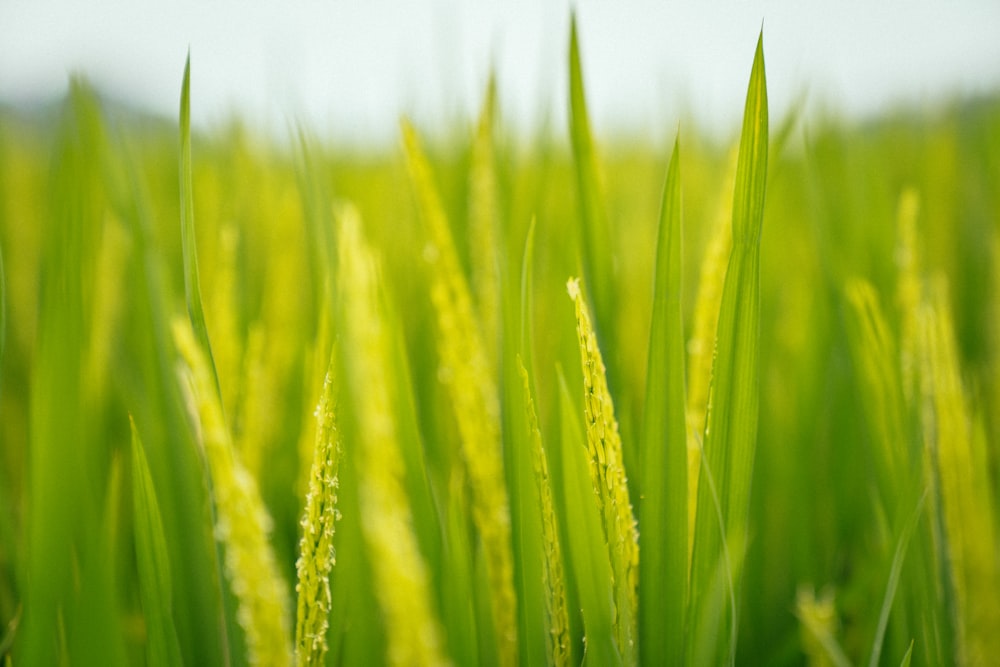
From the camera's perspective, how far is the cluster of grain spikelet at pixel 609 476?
0.73ft

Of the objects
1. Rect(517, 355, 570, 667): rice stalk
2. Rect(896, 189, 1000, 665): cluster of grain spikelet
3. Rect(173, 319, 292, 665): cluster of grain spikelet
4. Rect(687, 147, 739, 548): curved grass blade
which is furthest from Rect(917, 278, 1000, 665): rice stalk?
Rect(173, 319, 292, 665): cluster of grain spikelet

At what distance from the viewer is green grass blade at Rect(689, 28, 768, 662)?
0.88 ft

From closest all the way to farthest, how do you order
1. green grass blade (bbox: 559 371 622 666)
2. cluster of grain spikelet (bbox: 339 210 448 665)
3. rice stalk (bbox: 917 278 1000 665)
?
cluster of grain spikelet (bbox: 339 210 448 665) < green grass blade (bbox: 559 371 622 666) < rice stalk (bbox: 917 278 1000 665)

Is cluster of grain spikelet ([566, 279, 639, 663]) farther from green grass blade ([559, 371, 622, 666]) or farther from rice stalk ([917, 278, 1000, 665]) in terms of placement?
rice stalk ([917, 278, 1000, 665])

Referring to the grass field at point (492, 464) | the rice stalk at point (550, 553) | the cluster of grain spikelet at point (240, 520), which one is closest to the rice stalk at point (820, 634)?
the grass field at point (492, 464)

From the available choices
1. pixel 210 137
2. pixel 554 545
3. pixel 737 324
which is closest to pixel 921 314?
pixel 737 324

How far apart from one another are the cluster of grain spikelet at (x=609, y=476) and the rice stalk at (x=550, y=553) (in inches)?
0.8

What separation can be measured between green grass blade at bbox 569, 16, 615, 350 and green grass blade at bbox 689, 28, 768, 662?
0.34 feet

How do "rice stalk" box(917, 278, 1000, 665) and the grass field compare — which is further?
"rice stalk" box(917, 278, 1000, 665)

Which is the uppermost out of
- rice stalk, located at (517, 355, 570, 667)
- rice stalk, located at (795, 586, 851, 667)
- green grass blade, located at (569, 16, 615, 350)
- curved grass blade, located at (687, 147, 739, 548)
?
green grass blade, located at (569, 16, 615, 350)

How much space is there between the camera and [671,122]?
3.51ft

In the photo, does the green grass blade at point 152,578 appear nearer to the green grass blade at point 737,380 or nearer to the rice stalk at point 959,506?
the green grass blade at point 737,380

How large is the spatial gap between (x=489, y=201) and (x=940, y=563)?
1.10 ft

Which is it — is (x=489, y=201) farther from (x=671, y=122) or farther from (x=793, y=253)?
(x=671, y=122)
